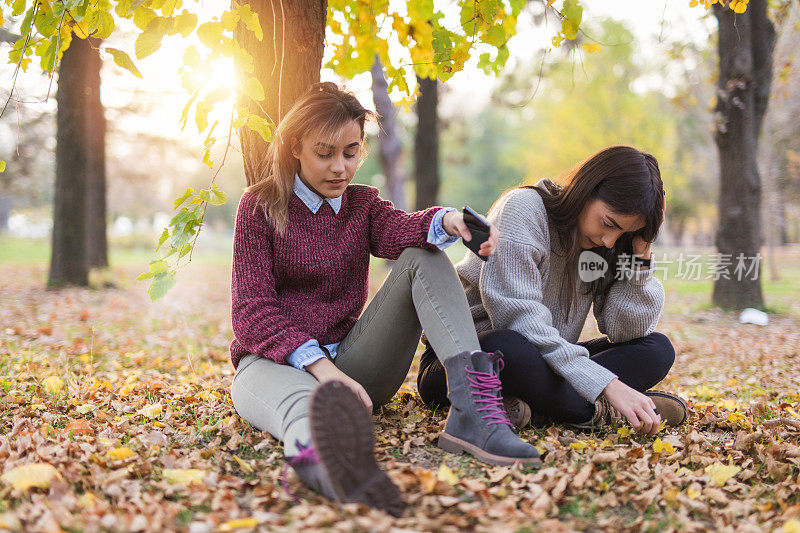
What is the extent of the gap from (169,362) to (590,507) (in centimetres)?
339

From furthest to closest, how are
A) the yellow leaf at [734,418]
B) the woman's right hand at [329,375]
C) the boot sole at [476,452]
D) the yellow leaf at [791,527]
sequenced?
the yellow leaf at [734,418] → the woman's right hand at [329,375] → the boot sole at [476,452] → the yellow leaf at [791,527]

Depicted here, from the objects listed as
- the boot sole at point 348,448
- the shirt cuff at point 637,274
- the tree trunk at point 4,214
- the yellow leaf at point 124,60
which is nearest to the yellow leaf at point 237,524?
the boot sole at point 348,448

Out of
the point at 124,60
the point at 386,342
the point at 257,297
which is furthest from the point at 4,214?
the point at 386,342

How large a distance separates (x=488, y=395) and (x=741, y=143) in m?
6.33

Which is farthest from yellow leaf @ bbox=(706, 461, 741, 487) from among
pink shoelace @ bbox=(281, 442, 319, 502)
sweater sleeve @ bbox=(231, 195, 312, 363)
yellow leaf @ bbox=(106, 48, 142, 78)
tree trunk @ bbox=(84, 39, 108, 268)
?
tree trunk @ bbox=(84, 39, 108, 268)

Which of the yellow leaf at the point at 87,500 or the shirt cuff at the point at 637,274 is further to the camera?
the shirt cuff at the point at 637,274

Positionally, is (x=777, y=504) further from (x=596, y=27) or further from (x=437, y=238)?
(x=596, y=27)

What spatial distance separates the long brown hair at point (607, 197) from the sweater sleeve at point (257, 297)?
49.7 inches

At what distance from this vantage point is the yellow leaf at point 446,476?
2070mm

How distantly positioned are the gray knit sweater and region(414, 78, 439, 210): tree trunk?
240 inches

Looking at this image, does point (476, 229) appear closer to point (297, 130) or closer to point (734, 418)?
point (297, 130)

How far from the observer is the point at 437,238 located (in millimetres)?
2480

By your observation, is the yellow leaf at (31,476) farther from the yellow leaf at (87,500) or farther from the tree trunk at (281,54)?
the tree trunk at (281,54)

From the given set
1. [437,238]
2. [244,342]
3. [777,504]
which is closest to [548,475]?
[777,504]
